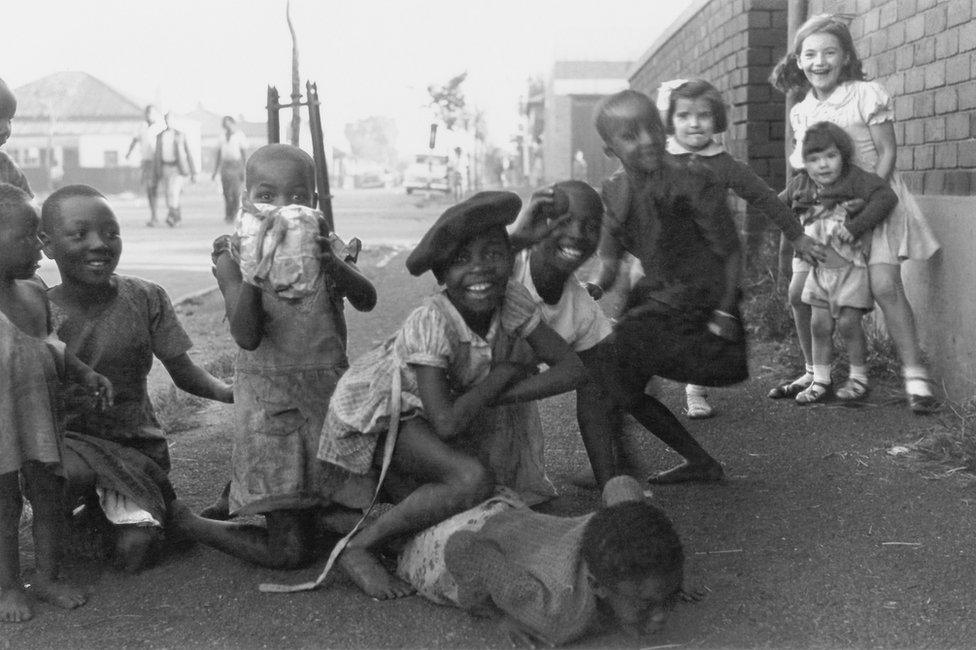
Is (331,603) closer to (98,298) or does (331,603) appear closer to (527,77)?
(98,298)

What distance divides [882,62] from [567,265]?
3.46 meters

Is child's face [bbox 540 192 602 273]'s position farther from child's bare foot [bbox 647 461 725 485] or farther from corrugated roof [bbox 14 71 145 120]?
corrugated roof [bbox 14 71 145 120]

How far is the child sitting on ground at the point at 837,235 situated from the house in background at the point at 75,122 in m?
71.8

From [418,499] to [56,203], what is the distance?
1457mm

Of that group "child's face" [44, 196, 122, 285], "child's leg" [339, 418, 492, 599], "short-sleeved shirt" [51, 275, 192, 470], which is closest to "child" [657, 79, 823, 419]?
"child's leg" [339, 418, 492, 599]

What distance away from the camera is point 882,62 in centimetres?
654

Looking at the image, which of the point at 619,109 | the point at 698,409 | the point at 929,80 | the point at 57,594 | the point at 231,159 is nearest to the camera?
the point at 57,594

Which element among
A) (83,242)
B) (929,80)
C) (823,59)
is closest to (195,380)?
(83,242)

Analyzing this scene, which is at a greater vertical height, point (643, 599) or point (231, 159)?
point (231, 159)

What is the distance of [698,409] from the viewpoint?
5.50m

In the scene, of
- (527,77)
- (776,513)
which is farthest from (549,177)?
(776,513)

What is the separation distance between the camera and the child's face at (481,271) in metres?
3.40

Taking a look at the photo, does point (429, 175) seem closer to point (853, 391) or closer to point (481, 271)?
point (853, 391)

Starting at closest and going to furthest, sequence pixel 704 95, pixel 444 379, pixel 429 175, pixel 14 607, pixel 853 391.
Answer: pixel 14 607 < pixel 444 379 < pixel 704 95 < pixel 853 391 < pixel 429 175
